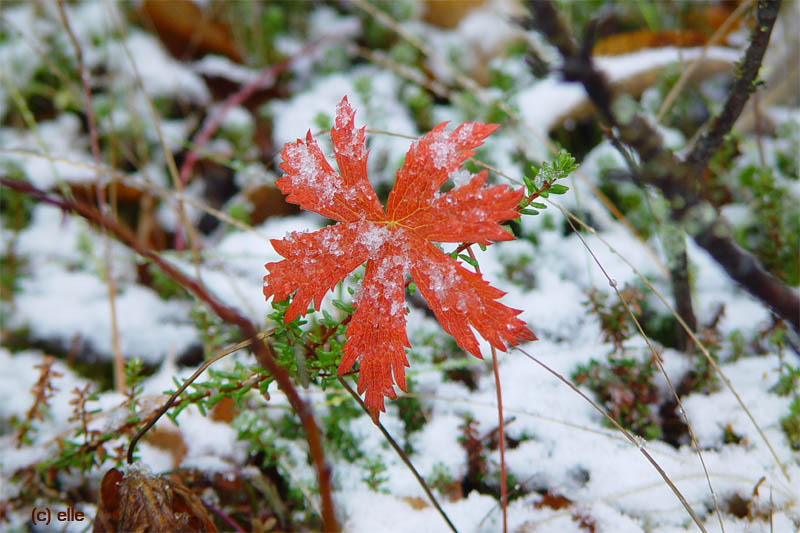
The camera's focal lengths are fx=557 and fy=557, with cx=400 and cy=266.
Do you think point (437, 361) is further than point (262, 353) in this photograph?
Yes

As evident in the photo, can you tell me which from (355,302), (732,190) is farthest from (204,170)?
(732,190)

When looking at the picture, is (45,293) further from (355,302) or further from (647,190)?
(647,190)

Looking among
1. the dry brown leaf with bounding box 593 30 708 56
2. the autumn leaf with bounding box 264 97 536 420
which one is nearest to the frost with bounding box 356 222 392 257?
the autumn leaf with bounding box 264 97 536 420

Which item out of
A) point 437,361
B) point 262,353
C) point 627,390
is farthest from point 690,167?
point 262,353

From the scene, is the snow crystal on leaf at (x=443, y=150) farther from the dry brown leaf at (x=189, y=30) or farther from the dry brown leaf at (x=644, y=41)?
the dry brown leaf at (x=189, y=30)

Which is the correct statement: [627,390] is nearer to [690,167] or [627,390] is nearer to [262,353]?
[690,167]
